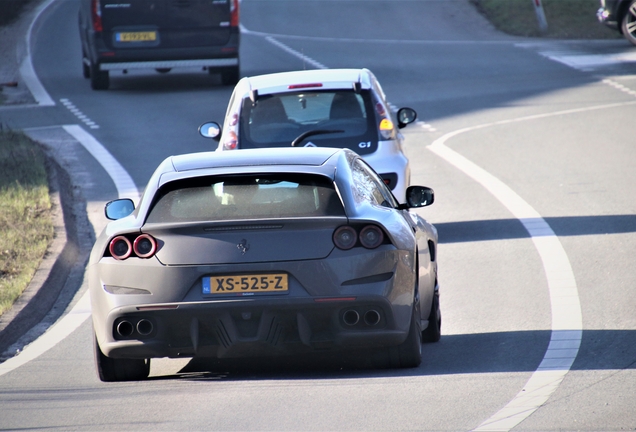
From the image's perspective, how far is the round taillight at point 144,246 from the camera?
7016 millimetres

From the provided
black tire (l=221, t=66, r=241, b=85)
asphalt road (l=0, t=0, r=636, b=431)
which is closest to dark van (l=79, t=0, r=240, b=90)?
black tire (l=221, t=66, r=241, b=85)

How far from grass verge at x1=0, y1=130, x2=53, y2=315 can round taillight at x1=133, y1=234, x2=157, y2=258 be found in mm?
2875

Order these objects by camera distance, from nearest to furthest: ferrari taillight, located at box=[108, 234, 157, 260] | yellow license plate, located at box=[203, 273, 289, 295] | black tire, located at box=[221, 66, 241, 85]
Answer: yellow license plate, located at box=[203, 273, 289, 295]
ferrari taillight, located at box=[108, 234, 157, 260]
black tire, located at box=[221, 66, 241, 85]

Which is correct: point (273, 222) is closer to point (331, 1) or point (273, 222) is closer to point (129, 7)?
point (129, 7)

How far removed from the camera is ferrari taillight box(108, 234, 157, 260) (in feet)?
23.1

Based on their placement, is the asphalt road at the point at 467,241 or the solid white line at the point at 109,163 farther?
the solid white line at the point at 109,163

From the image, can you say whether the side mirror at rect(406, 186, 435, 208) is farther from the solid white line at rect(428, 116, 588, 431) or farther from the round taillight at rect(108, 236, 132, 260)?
the round taillight at rect(108, 236, 132, 260)

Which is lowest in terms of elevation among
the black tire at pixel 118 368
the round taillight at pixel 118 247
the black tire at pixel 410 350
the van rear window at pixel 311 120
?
the van rear window at pixel 311 120

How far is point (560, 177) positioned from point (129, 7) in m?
11.9

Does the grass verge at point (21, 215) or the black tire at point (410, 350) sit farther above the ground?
the black tire at point (410, 350)

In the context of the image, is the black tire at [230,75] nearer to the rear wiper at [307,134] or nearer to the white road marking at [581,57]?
the white road marking at [581,57]

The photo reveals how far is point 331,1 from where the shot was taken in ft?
150

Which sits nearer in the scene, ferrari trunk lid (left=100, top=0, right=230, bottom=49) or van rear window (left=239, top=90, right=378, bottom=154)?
van rear window (left=239, top=90, right=378, bottom=154)

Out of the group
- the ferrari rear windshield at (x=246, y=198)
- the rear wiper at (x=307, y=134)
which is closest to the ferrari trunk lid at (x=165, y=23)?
the rear wiper at (x=307, y=134)
